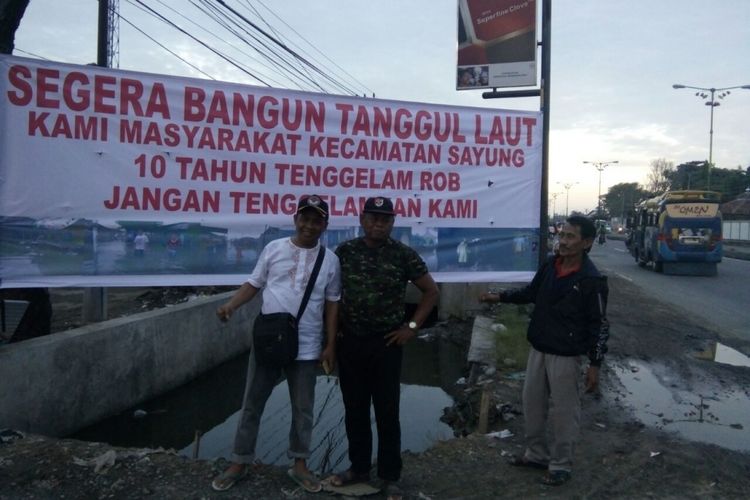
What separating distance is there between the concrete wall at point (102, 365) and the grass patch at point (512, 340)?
373 centimetres

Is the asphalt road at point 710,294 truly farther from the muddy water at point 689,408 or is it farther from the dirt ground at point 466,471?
the dirt ground at point 466,471

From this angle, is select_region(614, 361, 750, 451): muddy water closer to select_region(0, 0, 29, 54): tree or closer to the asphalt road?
the asphalt road

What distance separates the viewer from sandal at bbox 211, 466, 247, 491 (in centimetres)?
348

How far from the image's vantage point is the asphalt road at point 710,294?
10.8 metres

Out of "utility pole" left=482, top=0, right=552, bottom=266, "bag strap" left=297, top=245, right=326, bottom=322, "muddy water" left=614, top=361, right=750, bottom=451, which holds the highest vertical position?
"utility pole" left=482, top=0, right=552, bottom=266

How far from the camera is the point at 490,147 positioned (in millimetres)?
4891

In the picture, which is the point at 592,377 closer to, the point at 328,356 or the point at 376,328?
the point at 376,328

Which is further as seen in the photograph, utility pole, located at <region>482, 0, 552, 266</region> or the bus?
the bus

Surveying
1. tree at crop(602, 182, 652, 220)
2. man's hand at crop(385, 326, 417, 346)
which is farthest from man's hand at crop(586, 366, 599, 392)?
tree at crop(602, 182, 652, 220)

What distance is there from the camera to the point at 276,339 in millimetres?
3355

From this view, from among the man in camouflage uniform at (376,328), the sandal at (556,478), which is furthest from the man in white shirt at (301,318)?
the sandal at (556,478)

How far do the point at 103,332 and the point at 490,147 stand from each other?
13.0 ft

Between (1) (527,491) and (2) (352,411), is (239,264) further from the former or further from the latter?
(1) (527,491)

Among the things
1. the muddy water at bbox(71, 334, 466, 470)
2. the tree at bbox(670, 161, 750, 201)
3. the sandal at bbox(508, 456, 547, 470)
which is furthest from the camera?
the tree at bbox(670, 161, 750, 201)
